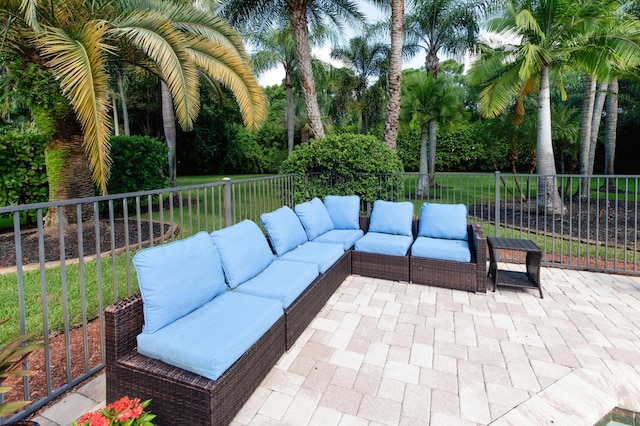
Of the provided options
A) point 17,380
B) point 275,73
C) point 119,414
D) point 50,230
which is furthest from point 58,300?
point 275,73

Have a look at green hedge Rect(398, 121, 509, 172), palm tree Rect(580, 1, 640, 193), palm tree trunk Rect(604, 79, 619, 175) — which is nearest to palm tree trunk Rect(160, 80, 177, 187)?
palm tree Rect(580, 1, 640, 193)

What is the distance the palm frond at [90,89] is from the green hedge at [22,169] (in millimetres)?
3863

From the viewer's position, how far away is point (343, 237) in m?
4.72

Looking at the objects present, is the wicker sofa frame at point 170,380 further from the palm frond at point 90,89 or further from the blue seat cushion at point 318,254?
the palm frond at point 90,89

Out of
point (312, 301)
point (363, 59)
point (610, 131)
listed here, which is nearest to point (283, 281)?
point (312, 301)

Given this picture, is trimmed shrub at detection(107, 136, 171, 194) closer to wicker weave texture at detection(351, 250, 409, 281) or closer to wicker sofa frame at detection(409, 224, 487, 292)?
wicker weave texture at detection(351, 250, 409, 281)

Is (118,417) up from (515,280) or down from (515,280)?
Result: up

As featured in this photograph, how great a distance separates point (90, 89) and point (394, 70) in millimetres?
6516

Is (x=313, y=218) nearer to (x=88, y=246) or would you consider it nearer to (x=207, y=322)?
(x=207, y=322)

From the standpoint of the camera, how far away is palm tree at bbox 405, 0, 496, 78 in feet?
41.9

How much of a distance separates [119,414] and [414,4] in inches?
586

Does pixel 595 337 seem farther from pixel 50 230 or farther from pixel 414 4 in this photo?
pixel 414 4

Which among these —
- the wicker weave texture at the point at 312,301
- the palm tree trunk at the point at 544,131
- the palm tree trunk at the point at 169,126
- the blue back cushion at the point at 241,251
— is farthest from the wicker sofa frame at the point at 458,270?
the palm tree trunk at the point at 169,126

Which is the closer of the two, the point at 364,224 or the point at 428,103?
the point at 364,224
